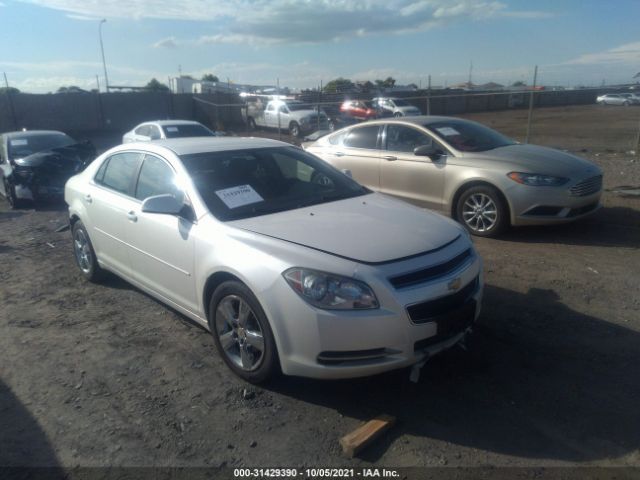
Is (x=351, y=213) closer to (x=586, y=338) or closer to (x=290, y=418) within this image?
(x=290, y=418)

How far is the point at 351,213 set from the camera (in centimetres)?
389

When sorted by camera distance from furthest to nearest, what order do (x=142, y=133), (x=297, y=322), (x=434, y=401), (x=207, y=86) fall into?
1. (x=207, y=86)
2. (x=142, y=133)
3. (x=434, y=401)
4. (x=297, y=322)

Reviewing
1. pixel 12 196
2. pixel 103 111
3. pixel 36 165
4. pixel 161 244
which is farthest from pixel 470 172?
pixel 103 111

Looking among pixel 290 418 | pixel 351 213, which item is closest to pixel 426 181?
pixel 351 213

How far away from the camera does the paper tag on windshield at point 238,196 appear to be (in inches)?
152

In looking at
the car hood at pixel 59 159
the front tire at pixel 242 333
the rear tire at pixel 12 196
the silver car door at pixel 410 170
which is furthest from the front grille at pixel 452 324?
the rear tire at pixel 12 196

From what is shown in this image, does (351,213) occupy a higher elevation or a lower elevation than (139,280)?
higher

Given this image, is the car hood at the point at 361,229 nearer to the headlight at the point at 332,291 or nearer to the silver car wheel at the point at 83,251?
the headlight at the point at 332,291

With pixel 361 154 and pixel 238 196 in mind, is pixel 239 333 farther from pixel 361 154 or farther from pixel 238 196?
pixel 361 154

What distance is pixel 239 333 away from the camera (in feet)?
11.4

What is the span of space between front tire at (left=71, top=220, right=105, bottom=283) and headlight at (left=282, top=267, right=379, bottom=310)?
3.27 m

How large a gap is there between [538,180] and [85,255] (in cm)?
546

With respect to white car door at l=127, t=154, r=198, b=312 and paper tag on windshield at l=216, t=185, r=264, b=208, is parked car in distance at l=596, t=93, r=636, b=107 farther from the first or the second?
white car door at l=127, t=154, r=198, b=312

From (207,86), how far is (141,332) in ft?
139
